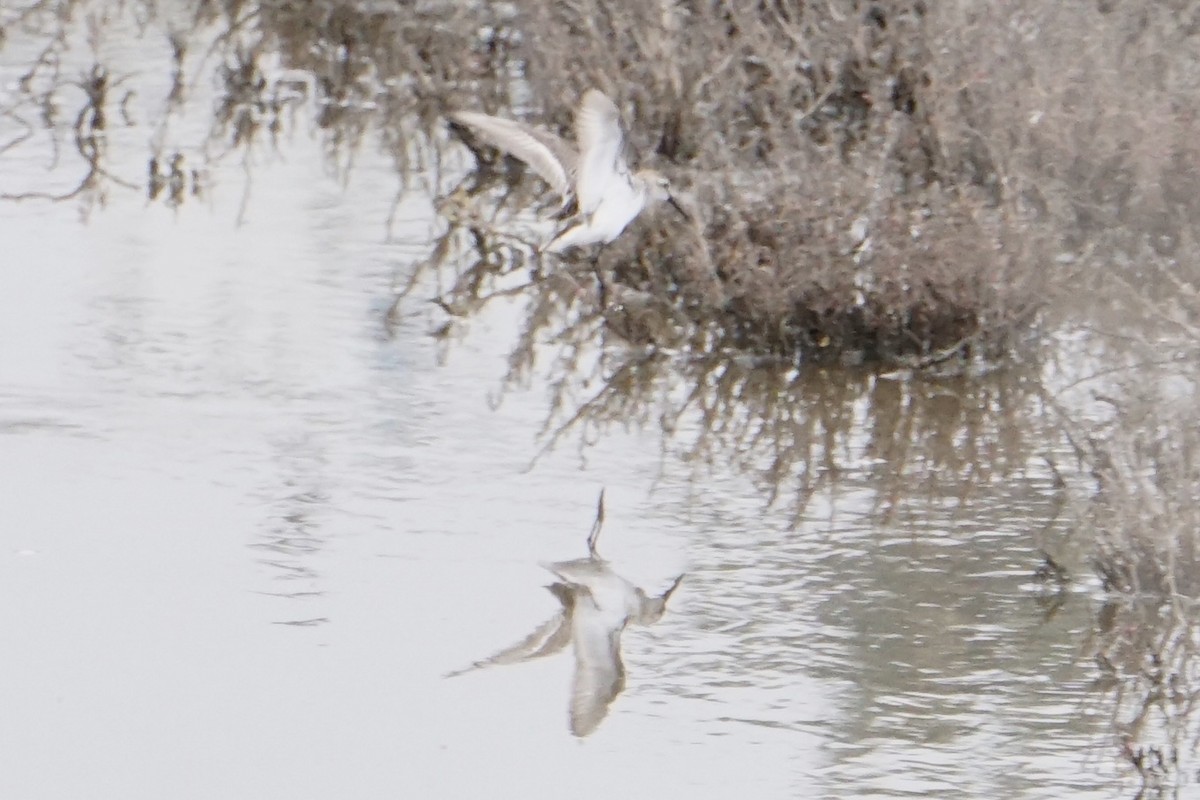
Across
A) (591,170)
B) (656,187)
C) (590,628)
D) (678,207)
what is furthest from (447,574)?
(678,207)

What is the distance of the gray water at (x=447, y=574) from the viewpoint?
17.6 feet

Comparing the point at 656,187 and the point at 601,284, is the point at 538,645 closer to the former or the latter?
the point at 656,187

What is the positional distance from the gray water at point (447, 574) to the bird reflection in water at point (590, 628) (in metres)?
0.05

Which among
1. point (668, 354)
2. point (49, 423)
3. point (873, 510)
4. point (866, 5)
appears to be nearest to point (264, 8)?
point (866, 5)

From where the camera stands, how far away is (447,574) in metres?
→ 6.47

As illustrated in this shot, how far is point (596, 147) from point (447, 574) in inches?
71.9

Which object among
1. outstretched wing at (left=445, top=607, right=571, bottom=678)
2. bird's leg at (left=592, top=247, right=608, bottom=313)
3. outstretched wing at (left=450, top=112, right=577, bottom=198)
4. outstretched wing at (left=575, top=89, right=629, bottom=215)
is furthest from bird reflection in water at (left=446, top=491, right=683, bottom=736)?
bird's leg at (left=592, top=247, right=608, bottom=313)

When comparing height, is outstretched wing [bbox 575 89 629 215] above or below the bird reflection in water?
above

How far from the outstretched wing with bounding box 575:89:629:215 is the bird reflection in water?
140cm

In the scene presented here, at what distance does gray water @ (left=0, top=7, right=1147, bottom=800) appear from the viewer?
17.6 feet

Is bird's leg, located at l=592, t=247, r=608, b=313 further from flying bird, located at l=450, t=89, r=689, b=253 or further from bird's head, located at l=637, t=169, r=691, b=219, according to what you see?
bird's head, located at l=637, t=169, r=691, b=219

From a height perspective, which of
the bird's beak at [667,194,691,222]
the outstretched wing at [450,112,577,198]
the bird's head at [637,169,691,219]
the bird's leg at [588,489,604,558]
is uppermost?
the outstretched wing at [450,112,577,198]

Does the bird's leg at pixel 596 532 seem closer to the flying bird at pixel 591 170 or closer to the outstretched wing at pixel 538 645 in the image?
the outstretched wing at pixel 538 645

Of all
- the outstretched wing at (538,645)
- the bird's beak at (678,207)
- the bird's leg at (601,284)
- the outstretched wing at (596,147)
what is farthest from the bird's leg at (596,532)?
the bird's leg at (601,284)
